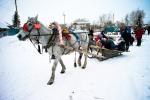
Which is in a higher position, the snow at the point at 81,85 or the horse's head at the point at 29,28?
the horse's head at the point at 29,28

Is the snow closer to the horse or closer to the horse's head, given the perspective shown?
the horse

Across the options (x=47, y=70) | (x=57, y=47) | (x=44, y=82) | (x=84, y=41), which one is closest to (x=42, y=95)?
(x=44, y=82)

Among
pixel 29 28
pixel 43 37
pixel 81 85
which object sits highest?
pixel 29 28

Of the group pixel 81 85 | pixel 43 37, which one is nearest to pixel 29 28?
pixel 43 37

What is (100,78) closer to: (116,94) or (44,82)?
(116,94)

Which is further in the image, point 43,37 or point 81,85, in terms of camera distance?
point 43,37

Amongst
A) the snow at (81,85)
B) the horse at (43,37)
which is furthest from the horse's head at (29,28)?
the snow at (81,85)

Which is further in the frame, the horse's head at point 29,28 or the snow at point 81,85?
the horse's head at point 29,28

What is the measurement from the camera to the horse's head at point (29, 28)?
5.61 m

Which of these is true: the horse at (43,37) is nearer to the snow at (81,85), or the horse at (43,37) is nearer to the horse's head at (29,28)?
the horse's head at (29,28)

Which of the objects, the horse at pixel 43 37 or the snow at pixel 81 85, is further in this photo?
the horse at pixel 43 37

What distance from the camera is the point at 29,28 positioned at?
5.68m

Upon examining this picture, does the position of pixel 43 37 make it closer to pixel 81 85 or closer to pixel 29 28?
pixel 29 28

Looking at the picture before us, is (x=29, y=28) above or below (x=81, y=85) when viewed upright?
above
